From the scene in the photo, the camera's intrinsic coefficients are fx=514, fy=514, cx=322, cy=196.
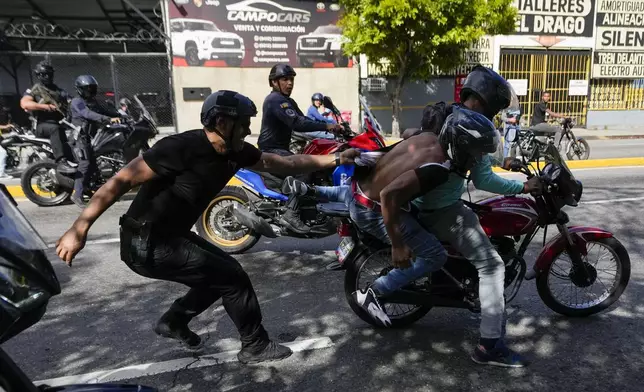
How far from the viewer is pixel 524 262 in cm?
363

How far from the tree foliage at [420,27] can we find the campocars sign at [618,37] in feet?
21.9

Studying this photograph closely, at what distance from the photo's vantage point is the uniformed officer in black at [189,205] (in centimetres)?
278

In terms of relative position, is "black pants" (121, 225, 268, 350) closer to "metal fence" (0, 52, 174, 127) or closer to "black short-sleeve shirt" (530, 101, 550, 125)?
"black short-sleeve shirt" (530, 101, 550, 125)

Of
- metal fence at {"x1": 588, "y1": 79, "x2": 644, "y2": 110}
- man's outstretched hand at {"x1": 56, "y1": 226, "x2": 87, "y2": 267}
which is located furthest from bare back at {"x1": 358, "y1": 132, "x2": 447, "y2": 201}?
metal fence at {"x1": 588, "y1": 79, "x2": 644, "y2": 110}

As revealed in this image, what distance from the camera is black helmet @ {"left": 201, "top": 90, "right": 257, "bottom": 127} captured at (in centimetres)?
279

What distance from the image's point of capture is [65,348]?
348 cm

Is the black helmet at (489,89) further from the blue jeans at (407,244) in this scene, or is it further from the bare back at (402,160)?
the blue jeans at (407,244)

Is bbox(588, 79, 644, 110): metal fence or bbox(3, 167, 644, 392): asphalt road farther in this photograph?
bbox(588, 79, 644, 110): metal fence

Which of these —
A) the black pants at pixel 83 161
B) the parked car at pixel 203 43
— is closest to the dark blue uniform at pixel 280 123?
the black pants at pixel 83 161

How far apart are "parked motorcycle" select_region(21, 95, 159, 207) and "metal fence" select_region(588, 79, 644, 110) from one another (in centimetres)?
2012

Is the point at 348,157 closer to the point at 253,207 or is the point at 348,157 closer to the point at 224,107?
the point at 224,107

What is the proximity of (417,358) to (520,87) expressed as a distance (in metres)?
19.1

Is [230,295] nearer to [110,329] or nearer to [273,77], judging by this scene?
[110,329]

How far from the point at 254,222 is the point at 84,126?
3827 mm
